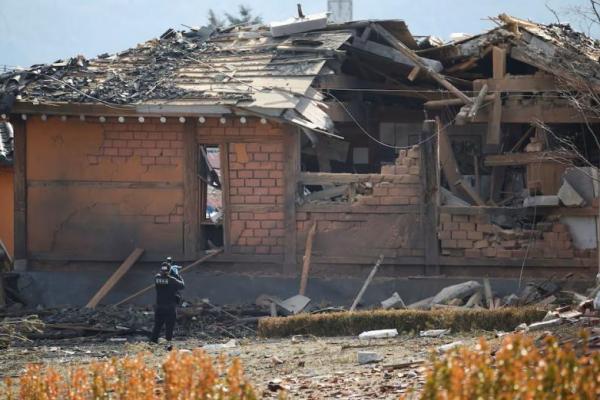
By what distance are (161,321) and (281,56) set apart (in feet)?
22.6

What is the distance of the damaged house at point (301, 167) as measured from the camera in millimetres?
19500

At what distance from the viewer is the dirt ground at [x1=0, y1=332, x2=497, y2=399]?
1020 centimetres

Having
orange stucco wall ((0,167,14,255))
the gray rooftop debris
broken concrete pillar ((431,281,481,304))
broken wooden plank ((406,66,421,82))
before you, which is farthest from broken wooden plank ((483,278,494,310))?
orange stucco wall ((0,167,14,255))

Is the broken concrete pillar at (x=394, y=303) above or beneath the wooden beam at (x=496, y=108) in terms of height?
beneath

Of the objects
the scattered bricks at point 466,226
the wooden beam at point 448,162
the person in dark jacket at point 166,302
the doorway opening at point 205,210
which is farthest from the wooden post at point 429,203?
the person in dark jacket at point 166,302

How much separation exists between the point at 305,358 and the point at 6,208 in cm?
1683

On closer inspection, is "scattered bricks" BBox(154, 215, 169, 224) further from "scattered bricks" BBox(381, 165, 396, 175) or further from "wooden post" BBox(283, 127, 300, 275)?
"scattered bricks" BBox(381, 165, 396, 175)

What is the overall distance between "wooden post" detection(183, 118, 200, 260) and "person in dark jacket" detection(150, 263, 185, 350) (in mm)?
3767

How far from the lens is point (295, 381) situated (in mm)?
10773

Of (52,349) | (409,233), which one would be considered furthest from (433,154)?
(52,349)

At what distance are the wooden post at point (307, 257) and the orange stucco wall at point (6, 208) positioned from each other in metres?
10.2

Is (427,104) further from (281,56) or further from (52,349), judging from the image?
(52,349)

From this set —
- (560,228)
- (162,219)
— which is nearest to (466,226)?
(560,228)

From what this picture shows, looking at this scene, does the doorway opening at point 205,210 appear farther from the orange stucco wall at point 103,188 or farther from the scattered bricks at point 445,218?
the scattered bricks at point 445,218
